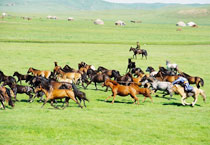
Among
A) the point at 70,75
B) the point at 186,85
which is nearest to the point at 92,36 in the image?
the point at 70,75

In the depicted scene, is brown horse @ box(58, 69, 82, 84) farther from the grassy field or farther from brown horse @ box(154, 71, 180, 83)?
the grassy field

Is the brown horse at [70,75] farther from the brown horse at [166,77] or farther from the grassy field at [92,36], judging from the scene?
the grassy field at [92,36]

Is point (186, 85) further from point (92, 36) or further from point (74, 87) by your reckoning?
point (92, 36)

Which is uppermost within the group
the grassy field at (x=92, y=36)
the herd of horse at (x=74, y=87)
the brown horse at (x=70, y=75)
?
the grassy field at (x=92, y=36)

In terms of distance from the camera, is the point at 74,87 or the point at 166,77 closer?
the point at 74,87

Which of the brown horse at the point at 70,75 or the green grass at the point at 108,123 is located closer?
the green grass at the point at 108,123

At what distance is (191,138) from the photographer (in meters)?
12.1

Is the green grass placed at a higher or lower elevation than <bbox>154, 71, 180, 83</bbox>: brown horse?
lower

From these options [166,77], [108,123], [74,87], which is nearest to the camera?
[108,123]

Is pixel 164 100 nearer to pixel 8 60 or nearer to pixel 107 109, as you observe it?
pixel 107 109

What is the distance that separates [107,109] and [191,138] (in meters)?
4.56

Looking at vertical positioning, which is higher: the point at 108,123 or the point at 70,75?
the point at 70,75

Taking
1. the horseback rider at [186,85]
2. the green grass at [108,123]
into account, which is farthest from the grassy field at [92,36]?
the green grass at [108,123]

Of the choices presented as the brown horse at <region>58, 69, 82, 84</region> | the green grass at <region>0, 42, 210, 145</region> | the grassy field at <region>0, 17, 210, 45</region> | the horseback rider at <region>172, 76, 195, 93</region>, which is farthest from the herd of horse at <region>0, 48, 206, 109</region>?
the grassy field at <region>0, 17, 210, 45</region>
